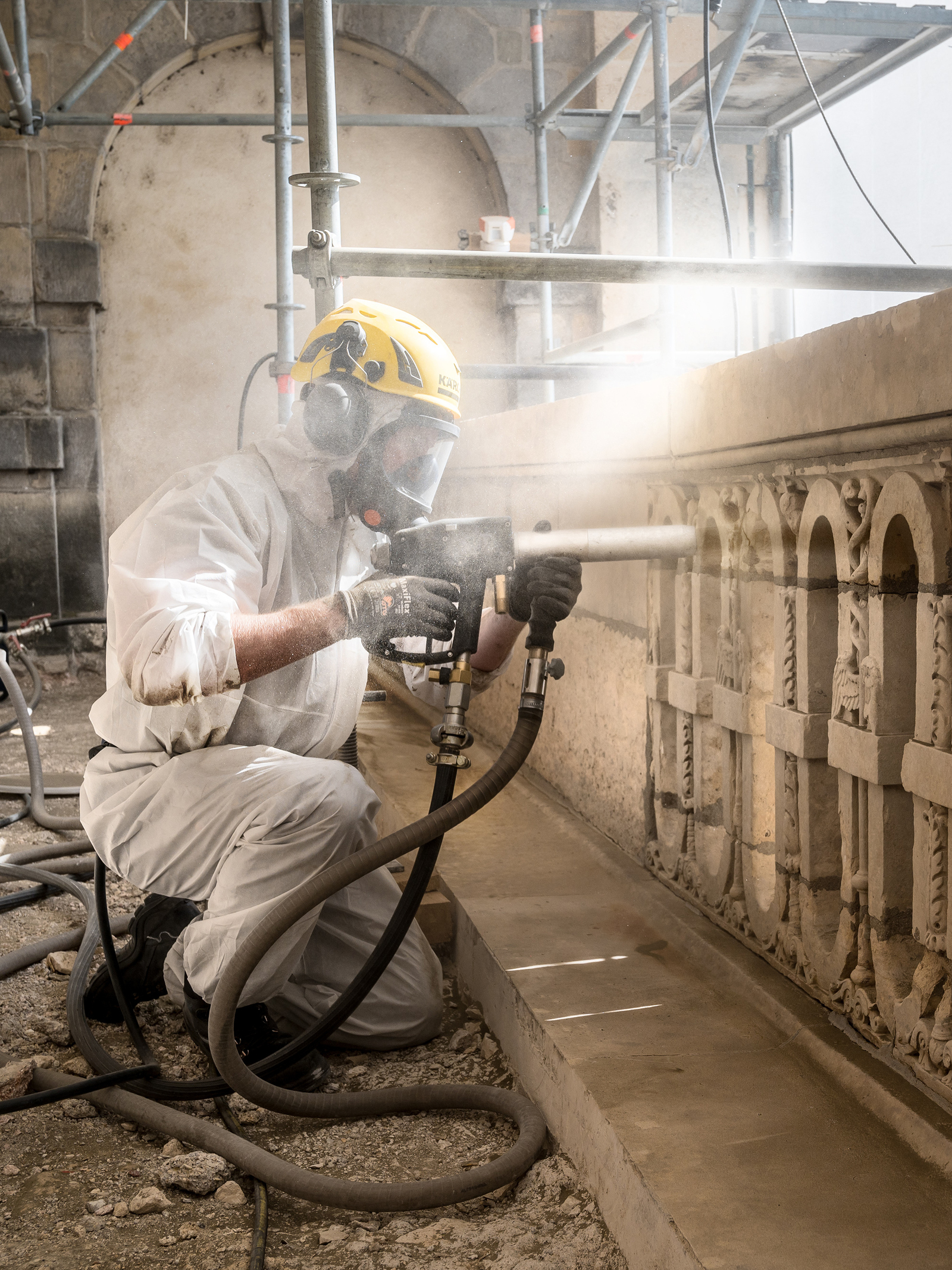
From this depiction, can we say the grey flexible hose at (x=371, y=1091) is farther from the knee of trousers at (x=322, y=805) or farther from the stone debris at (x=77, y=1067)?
the stone debris at (x=77, y=1067)

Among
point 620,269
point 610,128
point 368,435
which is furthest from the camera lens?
point 610,128

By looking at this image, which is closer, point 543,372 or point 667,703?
point 667,703

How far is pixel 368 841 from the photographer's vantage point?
219cm

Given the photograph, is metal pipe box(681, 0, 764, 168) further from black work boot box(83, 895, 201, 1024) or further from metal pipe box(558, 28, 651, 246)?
black work boot box(83, 895, 201, 1024)

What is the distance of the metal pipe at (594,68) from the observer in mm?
4625

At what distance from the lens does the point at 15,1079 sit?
197cm

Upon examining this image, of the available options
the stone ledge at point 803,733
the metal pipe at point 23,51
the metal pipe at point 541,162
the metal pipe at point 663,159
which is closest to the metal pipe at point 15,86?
the metal pipe at point 23,51

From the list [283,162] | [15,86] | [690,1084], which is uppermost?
[15,86]

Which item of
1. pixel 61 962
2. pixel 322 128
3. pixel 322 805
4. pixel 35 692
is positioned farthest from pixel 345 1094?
pixel 35 692

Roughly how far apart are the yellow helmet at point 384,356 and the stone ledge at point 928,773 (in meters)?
1.15

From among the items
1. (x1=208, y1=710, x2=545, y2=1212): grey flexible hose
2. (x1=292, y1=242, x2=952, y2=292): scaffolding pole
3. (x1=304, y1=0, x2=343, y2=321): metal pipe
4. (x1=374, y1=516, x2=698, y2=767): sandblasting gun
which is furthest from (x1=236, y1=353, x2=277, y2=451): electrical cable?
(x1=208, y1=710, x2=545, y2=1212): grey flexible hose

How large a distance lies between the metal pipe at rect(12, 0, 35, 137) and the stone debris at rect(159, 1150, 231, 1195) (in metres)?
5.78

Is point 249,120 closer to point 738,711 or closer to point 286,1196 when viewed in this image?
point 738,711

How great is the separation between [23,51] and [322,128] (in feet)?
13.9
